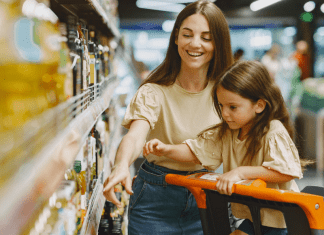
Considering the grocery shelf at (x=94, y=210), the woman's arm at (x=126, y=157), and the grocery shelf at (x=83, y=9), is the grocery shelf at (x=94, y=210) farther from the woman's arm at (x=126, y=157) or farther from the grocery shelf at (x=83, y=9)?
the grocery shelf at (x=83, y=9)

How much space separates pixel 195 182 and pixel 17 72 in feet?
2.74

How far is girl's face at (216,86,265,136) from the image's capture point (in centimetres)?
140

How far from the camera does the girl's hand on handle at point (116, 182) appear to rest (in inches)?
37.5

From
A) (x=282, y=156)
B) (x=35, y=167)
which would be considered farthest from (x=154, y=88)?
(x=35, y=167)

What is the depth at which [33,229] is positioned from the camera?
2.48ft

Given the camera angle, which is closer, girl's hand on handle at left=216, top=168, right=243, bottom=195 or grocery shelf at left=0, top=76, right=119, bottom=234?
grocery shelf at left=0, top=76, right=119, bottom=234

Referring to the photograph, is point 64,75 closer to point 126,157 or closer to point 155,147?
point 126,157

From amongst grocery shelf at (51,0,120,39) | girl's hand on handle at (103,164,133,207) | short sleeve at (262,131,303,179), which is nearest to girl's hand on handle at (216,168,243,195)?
short sleeve at (262,131,303,179)

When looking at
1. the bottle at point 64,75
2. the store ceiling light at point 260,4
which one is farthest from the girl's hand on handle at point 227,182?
the store ceiling light at point 260,4

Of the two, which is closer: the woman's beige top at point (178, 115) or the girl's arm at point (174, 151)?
the girl's arm at point (174, 151)

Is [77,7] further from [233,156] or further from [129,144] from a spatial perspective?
[233,156]

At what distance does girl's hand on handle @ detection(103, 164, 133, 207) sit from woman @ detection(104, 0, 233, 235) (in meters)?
0.44

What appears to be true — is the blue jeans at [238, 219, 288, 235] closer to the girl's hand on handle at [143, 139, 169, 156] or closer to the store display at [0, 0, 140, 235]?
the girl's hand on handle at [143, 139, 169, 156]

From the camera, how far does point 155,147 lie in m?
1.38
